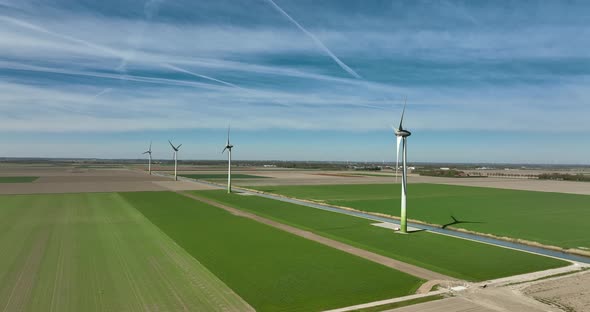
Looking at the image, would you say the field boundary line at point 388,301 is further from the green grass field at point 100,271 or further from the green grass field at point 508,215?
the green grass field at point 508,215

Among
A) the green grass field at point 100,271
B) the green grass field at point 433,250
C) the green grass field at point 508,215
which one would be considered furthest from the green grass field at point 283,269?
the green grass field at point 508,215

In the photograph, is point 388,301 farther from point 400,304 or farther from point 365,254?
point 365,254

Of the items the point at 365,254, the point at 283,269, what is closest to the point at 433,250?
the point at 365,254

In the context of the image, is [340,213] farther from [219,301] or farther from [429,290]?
[219,301]

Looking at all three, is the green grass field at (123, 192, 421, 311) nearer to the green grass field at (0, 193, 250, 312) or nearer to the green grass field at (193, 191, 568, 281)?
the green grass field at (0, 193, 250, 312)

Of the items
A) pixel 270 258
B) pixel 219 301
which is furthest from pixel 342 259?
pixel 219 301
